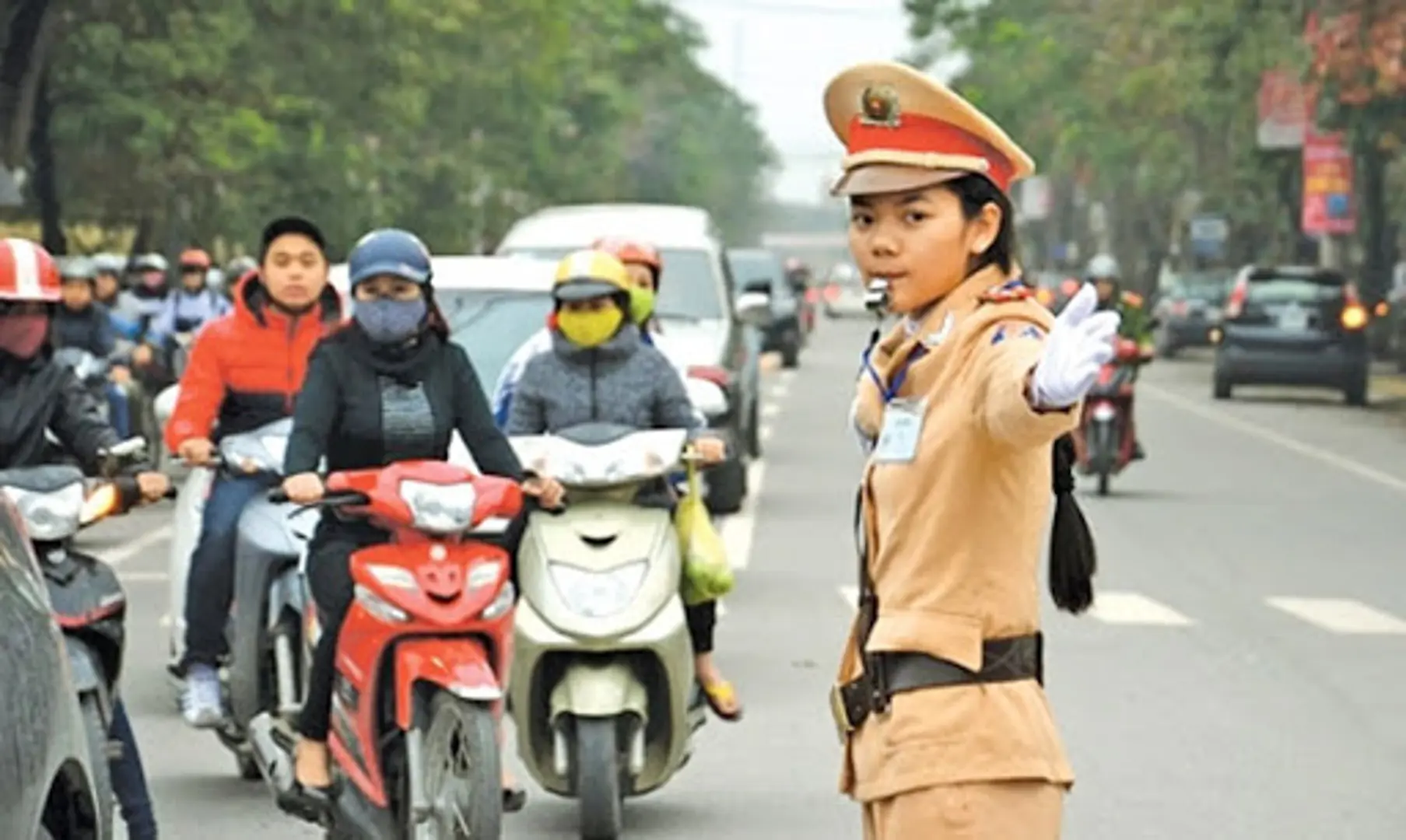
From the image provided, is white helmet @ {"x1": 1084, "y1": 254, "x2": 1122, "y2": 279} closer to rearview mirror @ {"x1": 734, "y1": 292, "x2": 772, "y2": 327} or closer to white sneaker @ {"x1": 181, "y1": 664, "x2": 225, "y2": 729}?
rearview mirror @ {"x1": 734, "y1": 292, "x2": 772, "y2": 327}

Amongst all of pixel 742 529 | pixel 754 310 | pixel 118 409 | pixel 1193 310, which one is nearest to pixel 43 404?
pixel 754 310

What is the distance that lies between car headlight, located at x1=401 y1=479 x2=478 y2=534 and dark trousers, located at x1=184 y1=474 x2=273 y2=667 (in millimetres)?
2390

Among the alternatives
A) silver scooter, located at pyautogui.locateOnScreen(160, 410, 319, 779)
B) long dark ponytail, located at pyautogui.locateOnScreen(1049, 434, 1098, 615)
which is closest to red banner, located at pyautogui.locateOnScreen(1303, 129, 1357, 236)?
silver scooter, located at pyautogui.locateOnScreen(160, 410, 319, 779)

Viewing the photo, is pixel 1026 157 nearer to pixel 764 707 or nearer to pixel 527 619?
pixel 527 619

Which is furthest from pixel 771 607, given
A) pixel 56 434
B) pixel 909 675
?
pixel 909 675

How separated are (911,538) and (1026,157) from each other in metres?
0.61

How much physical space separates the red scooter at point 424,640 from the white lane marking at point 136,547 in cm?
1108

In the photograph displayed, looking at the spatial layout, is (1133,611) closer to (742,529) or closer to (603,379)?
(742,529)

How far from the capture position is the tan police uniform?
5.34 m

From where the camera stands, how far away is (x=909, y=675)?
541cm

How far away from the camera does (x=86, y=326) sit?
22.8m

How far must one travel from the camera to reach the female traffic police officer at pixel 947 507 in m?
5.34

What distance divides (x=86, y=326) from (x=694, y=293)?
3.83m

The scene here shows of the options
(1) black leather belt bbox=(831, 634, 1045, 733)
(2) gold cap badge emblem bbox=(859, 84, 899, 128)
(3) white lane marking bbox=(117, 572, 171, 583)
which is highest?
(2) gold cap badge emblem bbox=(859, 84, 899, 128)
